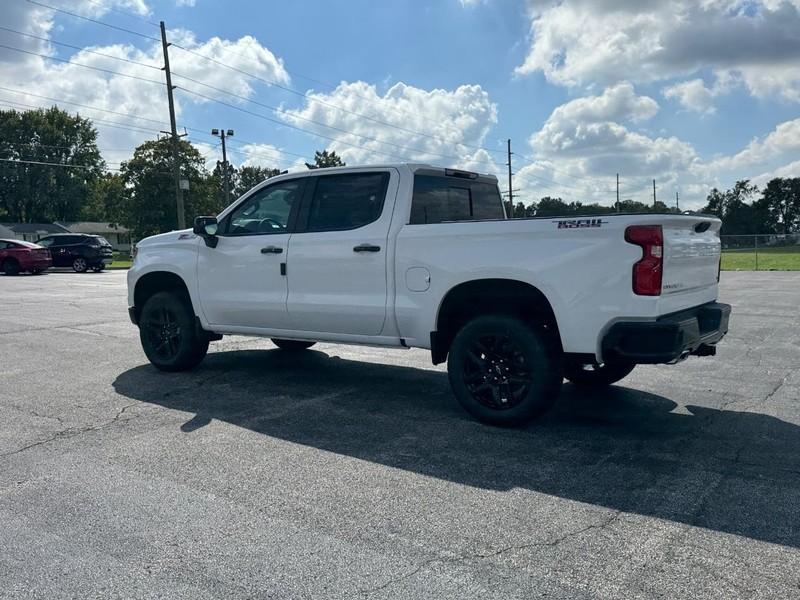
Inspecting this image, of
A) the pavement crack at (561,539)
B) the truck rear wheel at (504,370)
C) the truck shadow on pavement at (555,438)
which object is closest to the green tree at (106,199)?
the truck shadow on pavement at (555,438)

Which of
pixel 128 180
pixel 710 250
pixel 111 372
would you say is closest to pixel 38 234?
pixel 128 180

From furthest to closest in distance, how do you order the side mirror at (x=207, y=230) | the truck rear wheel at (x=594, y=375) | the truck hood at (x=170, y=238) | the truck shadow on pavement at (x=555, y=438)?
the truck hood at (x=170, y=238) → the side mirror at (x=207, y=230) → the truck rear wheel at (x=594, y=375) → the truck shadow on pavement at (x=555, y=438)

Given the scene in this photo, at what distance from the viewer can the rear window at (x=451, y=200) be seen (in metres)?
5.93

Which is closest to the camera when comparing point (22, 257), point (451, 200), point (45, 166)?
point (451, 200)

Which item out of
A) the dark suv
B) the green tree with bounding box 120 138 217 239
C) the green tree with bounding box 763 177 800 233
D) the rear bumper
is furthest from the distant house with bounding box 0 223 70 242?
the green tree with bounding box 763 177 800 233

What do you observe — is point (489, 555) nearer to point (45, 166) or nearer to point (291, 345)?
point (291, 345)

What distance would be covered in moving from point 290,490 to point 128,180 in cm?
6924

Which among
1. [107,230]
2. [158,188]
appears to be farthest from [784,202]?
[107,230]

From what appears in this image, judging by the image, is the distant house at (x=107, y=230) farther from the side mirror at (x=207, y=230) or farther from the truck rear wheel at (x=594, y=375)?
the truck rear wheel at (x=594, y=375)

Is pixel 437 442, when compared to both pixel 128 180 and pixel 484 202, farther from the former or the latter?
pixel 128 180

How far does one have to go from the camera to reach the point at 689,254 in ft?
16.1

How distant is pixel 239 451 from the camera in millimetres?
4719

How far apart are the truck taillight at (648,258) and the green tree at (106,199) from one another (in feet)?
229

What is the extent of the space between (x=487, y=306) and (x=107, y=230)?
9615 cm
